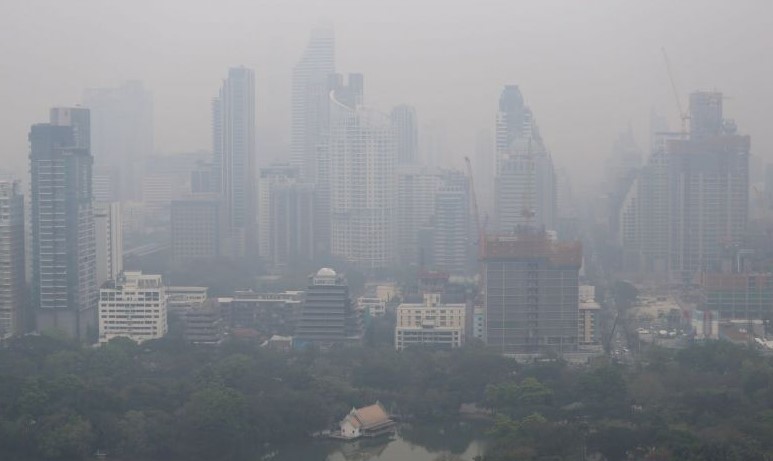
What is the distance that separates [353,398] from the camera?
875cm

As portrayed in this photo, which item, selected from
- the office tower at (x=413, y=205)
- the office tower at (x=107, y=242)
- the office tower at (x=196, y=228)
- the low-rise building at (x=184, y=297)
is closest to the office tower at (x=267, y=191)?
the office tower at (x=196, y=228)

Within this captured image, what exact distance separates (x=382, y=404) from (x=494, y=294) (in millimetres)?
2028

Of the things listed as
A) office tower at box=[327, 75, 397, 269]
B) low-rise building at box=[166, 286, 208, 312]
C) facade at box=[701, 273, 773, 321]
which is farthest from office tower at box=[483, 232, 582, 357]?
office tower at box=[327, 75, 397, 269]

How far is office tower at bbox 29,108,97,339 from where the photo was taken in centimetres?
1143

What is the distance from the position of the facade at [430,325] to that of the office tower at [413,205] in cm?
520

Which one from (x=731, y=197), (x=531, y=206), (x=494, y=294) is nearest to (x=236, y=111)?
(x=531, y=206)

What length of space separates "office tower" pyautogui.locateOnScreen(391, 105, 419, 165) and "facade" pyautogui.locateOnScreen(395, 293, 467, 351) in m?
3.75

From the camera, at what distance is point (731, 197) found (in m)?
14.5

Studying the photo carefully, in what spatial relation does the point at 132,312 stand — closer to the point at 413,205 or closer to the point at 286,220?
the point at 286,220

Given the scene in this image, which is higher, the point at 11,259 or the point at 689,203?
the point at 689,203

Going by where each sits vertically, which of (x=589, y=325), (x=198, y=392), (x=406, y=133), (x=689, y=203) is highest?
(x=406, y=133)

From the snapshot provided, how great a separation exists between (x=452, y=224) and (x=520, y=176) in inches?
40.8

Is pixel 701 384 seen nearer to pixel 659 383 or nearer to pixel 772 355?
pixel 659 383

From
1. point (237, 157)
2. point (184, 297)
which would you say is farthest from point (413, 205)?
point (184, 297)
